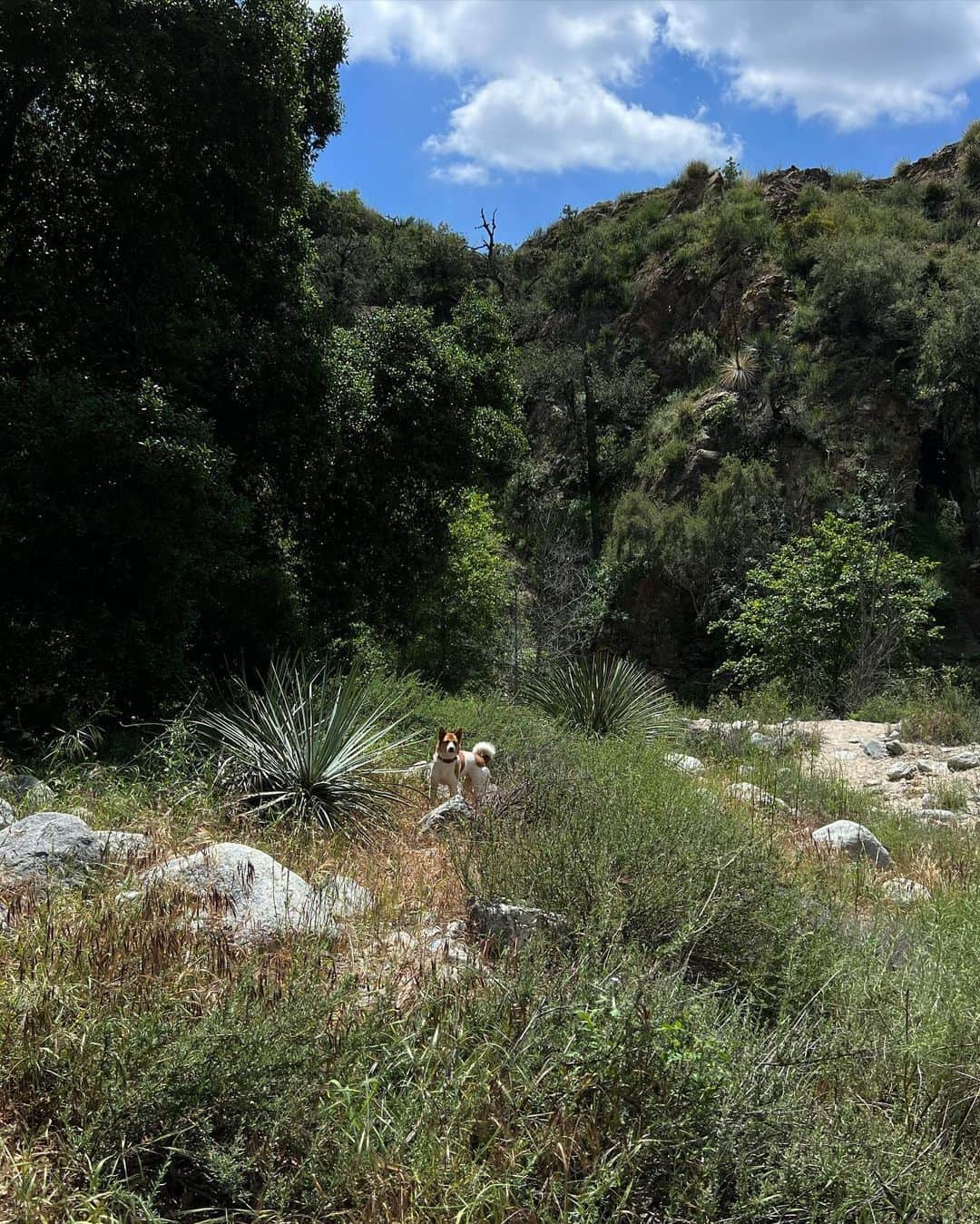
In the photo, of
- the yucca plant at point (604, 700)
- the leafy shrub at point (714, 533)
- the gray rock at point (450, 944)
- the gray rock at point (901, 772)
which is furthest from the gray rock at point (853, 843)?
the leafy shrub at point (714, 533)

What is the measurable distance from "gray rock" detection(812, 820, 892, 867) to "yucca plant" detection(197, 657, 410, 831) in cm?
296

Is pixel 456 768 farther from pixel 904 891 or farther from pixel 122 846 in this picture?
pixel 904 891

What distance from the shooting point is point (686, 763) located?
8617 millimetres

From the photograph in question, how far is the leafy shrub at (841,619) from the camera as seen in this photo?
1554cm

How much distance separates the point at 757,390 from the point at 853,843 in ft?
74.3

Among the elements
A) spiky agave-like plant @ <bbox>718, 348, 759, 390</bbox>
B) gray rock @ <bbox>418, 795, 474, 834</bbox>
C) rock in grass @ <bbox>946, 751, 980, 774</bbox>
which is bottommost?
rock in grass @ <bbox>946, 751, 980, 774</bbox>

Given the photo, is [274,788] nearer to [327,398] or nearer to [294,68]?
[327,398]

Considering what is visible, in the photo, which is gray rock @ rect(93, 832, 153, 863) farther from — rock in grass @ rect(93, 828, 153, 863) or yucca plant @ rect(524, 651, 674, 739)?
yucca plant @ rect(524, 651, 674, 739)

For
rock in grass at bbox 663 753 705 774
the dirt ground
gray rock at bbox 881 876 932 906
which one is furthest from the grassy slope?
the dirt ground

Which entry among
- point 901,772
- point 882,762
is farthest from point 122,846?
point 882,762

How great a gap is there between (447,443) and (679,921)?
8497 millimetres

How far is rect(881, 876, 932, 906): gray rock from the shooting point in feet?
16.8

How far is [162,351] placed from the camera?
8.56 metres

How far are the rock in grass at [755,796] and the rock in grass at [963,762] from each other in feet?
12.7
